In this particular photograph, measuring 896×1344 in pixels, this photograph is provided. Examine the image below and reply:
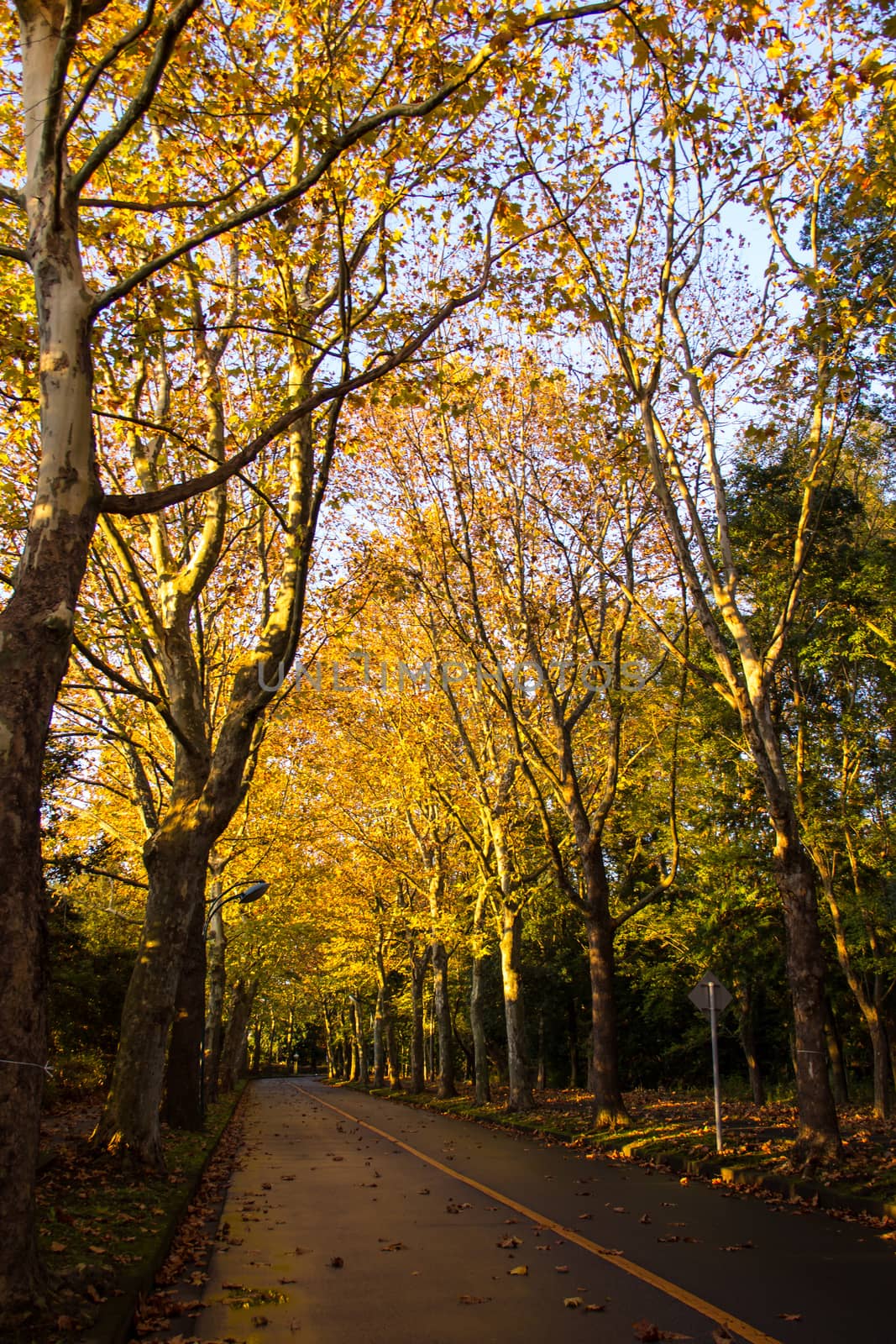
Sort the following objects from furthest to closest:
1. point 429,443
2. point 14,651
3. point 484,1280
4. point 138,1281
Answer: point 429,443 < point 484,1280 < point 138,1281 < point 14,651

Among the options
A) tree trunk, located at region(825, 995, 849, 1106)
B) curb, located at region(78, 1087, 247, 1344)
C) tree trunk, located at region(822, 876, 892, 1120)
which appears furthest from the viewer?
tree trunk, located at region(825, 995, 849, 1106)

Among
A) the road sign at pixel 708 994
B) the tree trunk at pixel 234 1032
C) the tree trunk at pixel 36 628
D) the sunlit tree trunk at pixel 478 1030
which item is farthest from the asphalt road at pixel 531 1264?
the tree trunk at pixel 234 1032

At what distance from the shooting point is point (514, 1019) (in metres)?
23.0

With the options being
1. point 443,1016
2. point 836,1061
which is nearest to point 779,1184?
point 836,1061

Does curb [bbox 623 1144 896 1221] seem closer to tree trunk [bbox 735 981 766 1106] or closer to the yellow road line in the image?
the yellow road line

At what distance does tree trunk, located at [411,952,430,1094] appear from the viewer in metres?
33.8

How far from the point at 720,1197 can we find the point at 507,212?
10122mm

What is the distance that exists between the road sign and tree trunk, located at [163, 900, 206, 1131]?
804cm

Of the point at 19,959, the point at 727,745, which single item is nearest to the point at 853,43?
the point at 19,959

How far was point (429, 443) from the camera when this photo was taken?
18016 mm

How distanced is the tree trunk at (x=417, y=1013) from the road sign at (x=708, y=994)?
761 inches

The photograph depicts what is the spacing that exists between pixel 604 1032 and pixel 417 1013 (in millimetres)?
17625

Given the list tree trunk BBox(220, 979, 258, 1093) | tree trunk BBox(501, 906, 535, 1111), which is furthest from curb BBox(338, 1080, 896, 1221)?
tree trunk BBox(220, 979, 258, 1093)

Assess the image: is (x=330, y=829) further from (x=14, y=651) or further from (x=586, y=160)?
(x=14, y=651)
